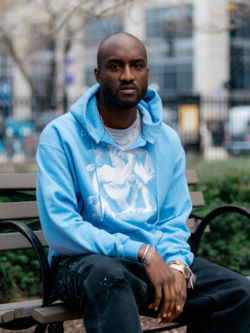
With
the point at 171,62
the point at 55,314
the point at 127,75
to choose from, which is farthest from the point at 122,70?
the point at 171,62

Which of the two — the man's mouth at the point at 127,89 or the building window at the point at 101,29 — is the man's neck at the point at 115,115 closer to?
the man's mouth at the point at 127,89

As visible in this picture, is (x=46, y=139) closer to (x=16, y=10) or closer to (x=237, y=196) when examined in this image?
(x=237, y=196)

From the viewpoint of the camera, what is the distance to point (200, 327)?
263 cm

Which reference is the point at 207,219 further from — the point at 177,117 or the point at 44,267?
the point at 177,117

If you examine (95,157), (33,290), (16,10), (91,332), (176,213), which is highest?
(16,10)

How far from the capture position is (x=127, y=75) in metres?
2.65

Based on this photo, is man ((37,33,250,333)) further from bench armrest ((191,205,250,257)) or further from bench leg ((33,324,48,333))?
bench armrest ((191,205,250,257))

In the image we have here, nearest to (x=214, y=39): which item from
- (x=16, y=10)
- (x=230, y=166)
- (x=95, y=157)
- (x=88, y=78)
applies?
(x=88, y=78)

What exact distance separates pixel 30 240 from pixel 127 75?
1022 mm

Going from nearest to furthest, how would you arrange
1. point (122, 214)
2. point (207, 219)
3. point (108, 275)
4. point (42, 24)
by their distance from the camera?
point (108, 275) → point (122, 214) → point (207, 219) → point (42, 24)

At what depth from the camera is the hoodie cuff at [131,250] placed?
2.41 m

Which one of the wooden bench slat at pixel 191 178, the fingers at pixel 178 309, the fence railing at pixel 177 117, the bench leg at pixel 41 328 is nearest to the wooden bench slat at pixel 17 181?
the bench leg at pixel 41 328

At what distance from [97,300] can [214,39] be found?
39.6 metres

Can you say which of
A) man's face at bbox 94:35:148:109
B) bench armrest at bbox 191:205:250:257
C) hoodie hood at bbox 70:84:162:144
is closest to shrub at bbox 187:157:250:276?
bench armrest at bbox 191:205:250:257
